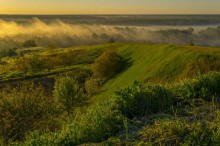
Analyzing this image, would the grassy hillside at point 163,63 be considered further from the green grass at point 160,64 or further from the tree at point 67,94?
the tree at point 67,94

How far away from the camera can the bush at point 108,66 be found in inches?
4126

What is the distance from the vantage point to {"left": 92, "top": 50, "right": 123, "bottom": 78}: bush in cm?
10481

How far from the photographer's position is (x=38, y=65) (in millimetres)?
126250

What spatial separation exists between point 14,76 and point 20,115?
295 ft

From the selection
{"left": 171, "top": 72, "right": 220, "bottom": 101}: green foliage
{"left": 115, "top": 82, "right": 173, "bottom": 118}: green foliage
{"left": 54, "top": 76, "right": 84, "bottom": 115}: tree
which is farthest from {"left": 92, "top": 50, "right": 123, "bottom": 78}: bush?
{"left": 115, "top": 82, "right": 173, "bottom": 118}: green foliage

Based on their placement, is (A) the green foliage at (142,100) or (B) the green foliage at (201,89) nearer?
(A) the green foliage at (142,100)

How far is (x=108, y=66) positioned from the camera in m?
106

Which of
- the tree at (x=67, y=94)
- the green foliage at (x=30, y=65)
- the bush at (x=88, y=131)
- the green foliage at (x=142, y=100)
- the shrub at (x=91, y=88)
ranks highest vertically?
the green foliage at (x=142, y=100)

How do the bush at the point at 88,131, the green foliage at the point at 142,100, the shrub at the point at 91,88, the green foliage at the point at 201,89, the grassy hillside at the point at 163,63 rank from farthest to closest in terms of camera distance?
the shrub at the point at 91,88
the grassy hillside at the point at 163,63
the green foliage at the point at 201,89
the green foliage at the point at 142,100
the bush at the point at 88,131

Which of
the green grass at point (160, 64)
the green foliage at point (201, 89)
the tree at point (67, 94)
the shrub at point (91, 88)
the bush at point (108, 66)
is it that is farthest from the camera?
the bush at point (108, 66)

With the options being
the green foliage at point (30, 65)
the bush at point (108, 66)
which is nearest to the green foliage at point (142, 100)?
the bush at point (108, 66)

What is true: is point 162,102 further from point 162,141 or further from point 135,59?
point 135,59

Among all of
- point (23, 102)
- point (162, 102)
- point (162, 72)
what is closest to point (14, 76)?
point (162, 72)

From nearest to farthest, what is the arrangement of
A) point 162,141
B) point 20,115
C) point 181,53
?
point 162,141 → point 20,115 → point 181,53
